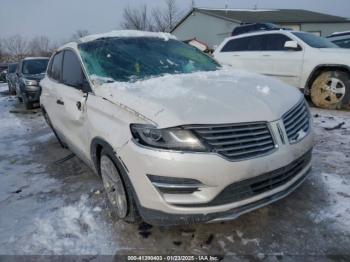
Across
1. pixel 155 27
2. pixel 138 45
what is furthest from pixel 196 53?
pixel 155 27

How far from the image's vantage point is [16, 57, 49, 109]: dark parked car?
37.7 ft

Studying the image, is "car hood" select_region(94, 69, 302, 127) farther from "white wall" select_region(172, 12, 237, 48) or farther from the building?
"white wall" select_region(172, 12, 237, 48)

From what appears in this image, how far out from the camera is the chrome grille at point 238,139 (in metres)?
2.62

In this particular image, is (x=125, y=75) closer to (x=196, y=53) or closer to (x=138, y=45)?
(x=138, y=45)

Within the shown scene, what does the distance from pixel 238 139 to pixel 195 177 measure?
0.43 m

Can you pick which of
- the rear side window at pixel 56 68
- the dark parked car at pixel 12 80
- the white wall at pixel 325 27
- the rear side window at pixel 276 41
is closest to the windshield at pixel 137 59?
the rear side window at pixel 56 68

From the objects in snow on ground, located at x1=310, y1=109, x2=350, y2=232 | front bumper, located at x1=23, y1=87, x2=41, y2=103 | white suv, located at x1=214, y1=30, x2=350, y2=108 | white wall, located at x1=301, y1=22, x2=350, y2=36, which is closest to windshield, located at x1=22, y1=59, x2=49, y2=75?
front bumper, located at x1=23, y1=87, x2=41, y2=103

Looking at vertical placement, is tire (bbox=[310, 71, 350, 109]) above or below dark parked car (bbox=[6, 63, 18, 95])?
above

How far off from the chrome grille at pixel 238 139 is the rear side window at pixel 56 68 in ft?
9.40

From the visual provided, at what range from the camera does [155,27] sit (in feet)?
184

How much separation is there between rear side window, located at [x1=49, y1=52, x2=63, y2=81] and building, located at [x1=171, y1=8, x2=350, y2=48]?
27.7 meters

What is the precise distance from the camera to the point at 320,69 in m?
7.56

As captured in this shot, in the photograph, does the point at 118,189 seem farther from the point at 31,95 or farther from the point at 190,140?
the point at 31,95

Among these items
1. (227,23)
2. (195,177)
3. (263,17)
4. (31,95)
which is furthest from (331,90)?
(263,17)
